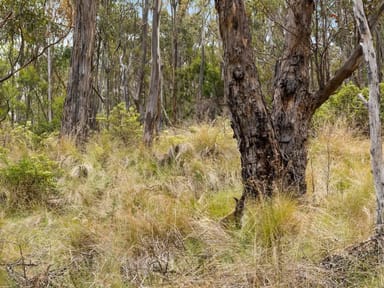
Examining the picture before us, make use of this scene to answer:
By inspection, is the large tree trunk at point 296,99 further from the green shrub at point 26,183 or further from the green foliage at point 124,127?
the green foliage at point 124,127

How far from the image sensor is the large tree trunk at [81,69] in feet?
25.5

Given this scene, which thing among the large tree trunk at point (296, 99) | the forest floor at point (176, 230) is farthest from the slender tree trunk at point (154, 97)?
the large tree trunk at point (296, 99)

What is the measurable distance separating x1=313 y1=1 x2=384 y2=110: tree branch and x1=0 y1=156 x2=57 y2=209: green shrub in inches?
109

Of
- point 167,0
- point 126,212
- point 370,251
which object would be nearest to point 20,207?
point 126,212

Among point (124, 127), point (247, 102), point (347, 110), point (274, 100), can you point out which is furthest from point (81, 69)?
point (247, 102)

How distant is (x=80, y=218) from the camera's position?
3725mm

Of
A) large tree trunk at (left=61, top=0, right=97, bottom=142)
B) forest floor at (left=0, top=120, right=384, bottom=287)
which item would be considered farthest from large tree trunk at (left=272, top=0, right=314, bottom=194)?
large tree trunk at (left=61, top=0, right=97, bottom=142)

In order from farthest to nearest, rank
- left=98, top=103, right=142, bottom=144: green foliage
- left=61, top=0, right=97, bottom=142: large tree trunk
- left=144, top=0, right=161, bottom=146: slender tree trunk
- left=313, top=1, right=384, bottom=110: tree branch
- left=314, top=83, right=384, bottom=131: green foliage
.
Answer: left=61, top=0, right=97, bottom=142: large tree trunk, left=98, top=103, right=142, bottom=144: green foliage, left=314, top=83, right=384, bottom=131: green foliage, left=144, top=0, right=161, bottom=146: slender tree trunk, left=313, top=1, right=384, bottom=110: tree branch

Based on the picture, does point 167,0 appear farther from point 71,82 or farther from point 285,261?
point 285,261

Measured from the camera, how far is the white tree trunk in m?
2.53

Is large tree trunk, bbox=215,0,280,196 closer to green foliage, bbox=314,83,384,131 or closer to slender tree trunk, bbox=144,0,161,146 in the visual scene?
slender tree trunk, bbox=144,0,161,146

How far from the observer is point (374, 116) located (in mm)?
2584

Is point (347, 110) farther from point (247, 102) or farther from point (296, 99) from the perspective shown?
point (247, 102)

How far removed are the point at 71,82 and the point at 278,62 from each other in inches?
208
